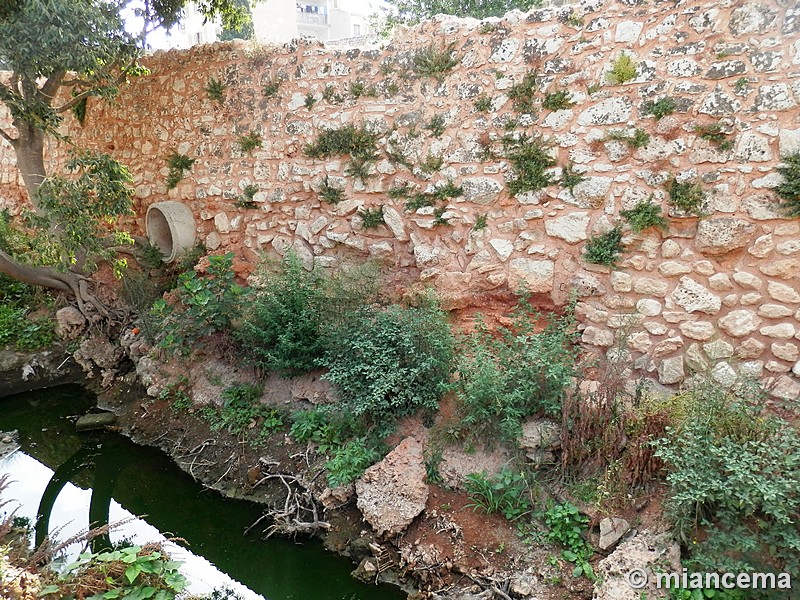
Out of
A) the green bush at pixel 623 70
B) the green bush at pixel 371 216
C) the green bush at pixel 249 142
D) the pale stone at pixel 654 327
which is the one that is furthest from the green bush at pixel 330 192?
the pale stone at pixel 654 327

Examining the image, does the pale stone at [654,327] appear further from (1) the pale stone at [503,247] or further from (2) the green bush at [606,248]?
(1) the pale stone at [503,247]

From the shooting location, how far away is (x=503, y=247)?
16.3 feet

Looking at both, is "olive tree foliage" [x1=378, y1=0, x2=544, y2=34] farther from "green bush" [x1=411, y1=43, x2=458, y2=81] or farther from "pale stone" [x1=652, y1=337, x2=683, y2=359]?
"pale stone" [x1=652, y1=337, x2=683, y2=359]

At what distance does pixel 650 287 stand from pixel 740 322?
67cm

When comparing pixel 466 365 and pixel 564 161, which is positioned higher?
pixel 564 161

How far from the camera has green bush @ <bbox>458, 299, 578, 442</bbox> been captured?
4281 millimetres

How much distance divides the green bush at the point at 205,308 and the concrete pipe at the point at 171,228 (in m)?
0.76

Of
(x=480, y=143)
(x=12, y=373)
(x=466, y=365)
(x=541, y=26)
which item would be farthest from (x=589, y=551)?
(x=12, y=373)

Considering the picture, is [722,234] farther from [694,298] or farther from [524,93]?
[524,93]

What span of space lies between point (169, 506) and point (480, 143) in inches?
171

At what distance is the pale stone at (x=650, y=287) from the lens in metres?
4.35

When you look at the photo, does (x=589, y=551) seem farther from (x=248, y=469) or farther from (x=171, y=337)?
(x=171, y=337)

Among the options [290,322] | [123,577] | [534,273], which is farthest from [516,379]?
[123,577]

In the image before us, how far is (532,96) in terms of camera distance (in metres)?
4.70
